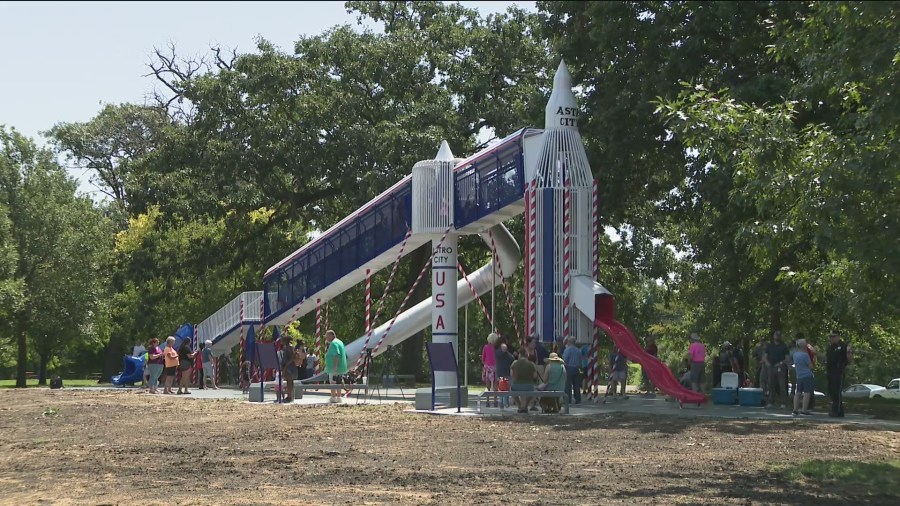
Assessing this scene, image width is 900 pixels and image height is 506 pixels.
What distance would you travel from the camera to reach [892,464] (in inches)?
559

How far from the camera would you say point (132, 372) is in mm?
39375

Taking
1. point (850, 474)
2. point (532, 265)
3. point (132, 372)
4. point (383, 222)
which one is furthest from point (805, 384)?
point (132, 372)

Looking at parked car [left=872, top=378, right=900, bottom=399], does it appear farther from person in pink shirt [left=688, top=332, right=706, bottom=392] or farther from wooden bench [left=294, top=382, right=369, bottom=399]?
wooden bench [left=294, top=382, right=369, bottom=399]

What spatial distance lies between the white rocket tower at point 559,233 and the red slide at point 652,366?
1.22 meters

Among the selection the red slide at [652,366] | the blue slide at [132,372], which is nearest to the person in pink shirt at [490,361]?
the red slide at [652,366]

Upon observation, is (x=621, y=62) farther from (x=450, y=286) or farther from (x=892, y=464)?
(x=892, y=464)

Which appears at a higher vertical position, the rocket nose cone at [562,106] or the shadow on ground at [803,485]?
the rocket nose cone at [562,106]

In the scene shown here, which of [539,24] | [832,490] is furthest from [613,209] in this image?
[832,490]

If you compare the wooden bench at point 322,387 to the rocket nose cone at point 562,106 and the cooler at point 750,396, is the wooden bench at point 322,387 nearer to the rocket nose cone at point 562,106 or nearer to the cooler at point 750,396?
the cooler at point 750,396

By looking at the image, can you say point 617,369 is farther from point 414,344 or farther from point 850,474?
point 414,344

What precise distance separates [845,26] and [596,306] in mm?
15800

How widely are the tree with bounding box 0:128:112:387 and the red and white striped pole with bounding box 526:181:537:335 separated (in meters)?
27.9

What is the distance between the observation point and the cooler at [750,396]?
25672mm

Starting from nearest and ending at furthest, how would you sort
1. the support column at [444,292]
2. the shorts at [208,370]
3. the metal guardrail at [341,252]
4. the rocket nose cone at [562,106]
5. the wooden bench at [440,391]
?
the wooden bench at [440,391] → the rocket nose cone at [562,106] → the support column at [444,292] → the metal guardrail at [341,252] → the shorts at [208,370]
